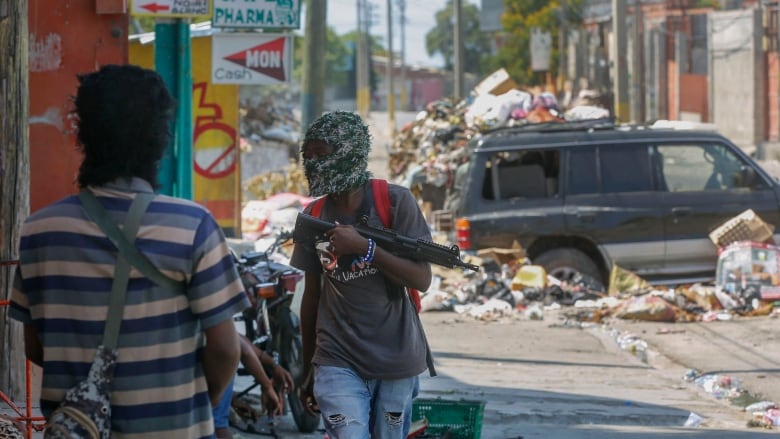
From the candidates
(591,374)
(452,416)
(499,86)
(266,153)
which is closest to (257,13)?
(591,374)

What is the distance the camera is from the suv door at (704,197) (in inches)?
549

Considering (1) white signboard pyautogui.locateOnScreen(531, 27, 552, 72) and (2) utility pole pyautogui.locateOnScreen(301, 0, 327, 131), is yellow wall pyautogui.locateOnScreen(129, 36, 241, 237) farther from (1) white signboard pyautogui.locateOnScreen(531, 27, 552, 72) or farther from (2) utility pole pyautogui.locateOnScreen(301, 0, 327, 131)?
(1) white signboard pyautogui.locateOnScreen(531, 27, 552, 72)

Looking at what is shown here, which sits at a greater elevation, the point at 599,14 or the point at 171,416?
the point at 599,14

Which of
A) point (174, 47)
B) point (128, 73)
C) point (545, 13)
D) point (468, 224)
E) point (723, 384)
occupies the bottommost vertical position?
point (723, 384)

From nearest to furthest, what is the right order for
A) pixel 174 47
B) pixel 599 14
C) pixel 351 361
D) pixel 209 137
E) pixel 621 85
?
pixel 351 361 → pixel 174 47 → pixel 209 137 → pixel 621 85 → pixel 599 14

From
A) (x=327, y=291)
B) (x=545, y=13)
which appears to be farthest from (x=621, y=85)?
(x=545, y=13)

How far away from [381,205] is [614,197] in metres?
9.61

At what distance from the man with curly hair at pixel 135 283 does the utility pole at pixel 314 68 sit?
38.2ft

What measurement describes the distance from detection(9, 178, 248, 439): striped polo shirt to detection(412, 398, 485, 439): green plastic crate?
12.0ft

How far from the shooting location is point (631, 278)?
541 inches

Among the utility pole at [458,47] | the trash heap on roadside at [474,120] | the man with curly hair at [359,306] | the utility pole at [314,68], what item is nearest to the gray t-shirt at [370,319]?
the man with curly hair at [359,306]

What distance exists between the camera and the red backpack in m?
4.75

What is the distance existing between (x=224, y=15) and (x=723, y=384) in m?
4.70

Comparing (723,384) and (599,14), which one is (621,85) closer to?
(723,384)
